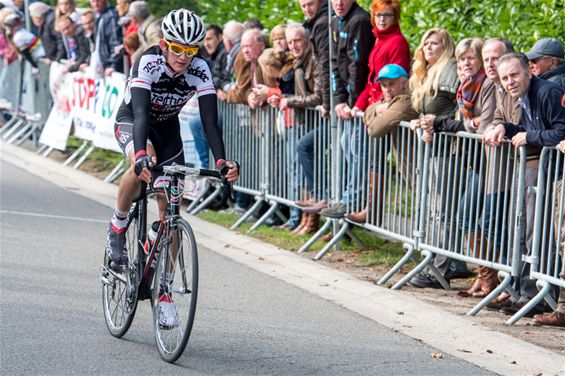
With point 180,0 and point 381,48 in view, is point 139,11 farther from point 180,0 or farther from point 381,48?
point 381,48

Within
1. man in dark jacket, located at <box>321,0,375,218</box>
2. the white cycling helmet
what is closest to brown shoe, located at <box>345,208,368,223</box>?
man in dark jacket, located at <box>321,0,375,218</box>

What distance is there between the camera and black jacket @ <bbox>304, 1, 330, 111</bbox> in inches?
445

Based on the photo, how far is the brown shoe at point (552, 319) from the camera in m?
8.45

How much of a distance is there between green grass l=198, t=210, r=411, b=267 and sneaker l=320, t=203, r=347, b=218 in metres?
0.45

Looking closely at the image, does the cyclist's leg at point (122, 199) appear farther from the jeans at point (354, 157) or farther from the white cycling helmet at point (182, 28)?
the jeans at point (354, 157)

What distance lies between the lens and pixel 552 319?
8.46 m

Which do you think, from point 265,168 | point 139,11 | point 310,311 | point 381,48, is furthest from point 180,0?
point 310,311

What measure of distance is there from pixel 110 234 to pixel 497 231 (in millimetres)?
2852

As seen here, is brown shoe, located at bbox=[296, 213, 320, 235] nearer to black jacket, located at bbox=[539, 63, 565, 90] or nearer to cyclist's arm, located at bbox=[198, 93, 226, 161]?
black jacket, located at bbox=[539, 63, 565, 90]

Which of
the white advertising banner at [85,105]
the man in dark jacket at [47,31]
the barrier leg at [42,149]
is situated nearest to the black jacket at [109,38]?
the white advertising banner at [85,105]

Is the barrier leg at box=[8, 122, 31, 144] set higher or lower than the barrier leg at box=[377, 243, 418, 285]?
lower

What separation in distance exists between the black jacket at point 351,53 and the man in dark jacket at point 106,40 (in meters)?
5.85

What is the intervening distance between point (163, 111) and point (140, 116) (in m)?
0.50

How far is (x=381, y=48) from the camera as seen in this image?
424 inches
